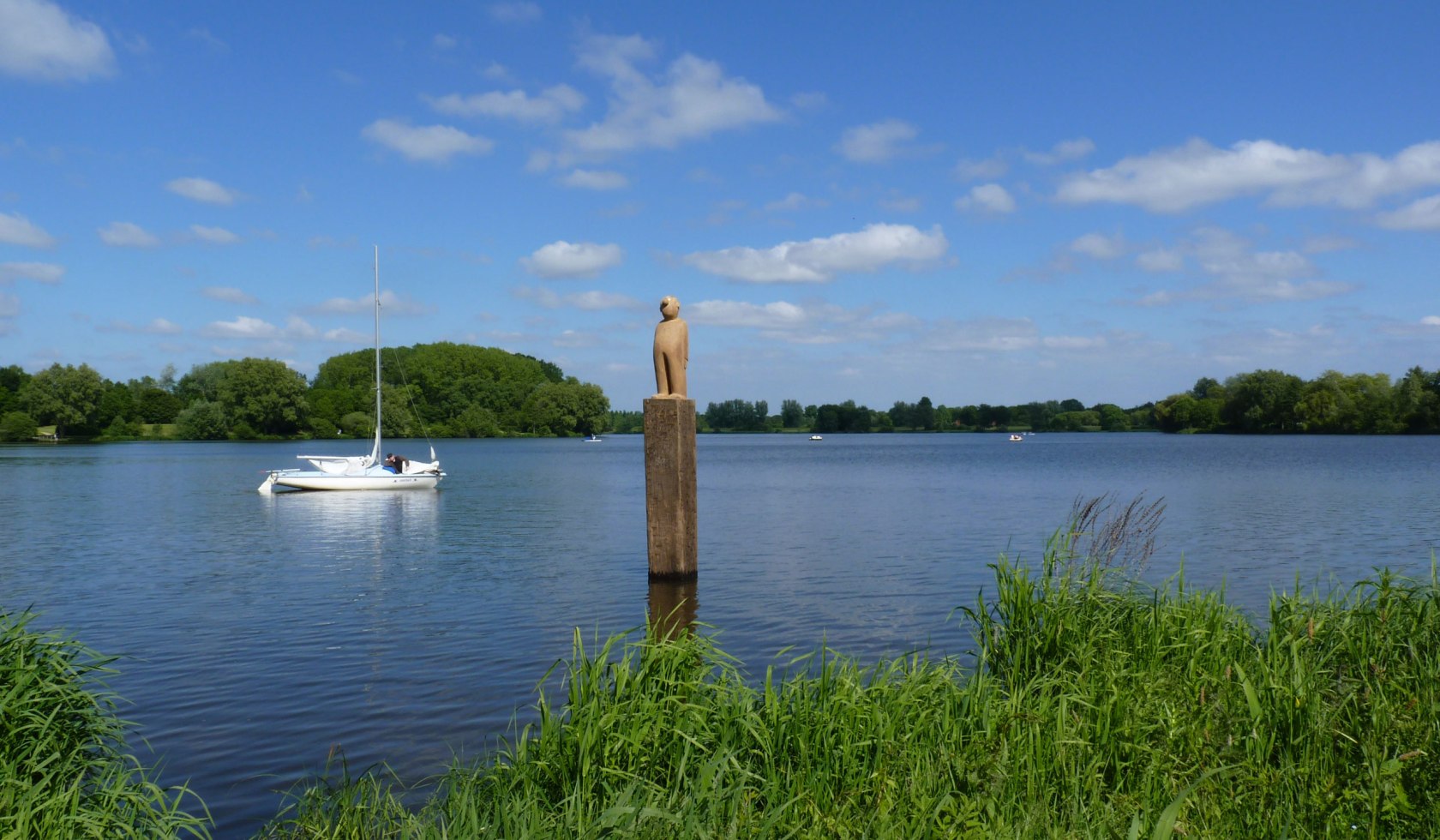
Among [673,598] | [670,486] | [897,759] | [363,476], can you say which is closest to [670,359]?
[670,486]

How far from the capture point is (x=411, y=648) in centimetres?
1197

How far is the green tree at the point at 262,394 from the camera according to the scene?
119 m

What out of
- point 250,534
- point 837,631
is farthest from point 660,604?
point 250,534

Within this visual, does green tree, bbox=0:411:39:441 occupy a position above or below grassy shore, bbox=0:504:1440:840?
above

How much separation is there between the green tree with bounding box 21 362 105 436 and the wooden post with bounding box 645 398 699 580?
126 meters

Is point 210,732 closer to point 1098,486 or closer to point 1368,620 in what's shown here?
point 1368,620

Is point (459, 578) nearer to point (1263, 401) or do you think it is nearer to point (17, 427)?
point (17, 427)

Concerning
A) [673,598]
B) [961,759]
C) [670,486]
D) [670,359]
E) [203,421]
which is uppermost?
[203,421]

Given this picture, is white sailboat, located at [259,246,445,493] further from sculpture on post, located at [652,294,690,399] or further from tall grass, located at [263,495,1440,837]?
tall grass, located at [263,495,1440,837]

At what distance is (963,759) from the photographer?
18.1 feet

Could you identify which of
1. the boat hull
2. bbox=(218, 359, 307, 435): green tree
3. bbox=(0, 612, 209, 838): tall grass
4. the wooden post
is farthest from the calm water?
bbox=(218, 359, 307, 435): green tree

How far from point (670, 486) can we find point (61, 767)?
26.9 feet

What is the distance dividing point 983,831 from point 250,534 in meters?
25.3

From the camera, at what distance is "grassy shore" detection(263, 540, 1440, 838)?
483 cm
